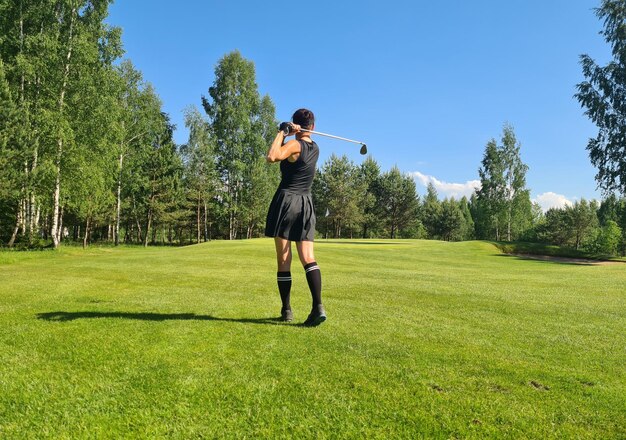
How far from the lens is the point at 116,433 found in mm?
2326

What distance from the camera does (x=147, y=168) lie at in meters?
46.2

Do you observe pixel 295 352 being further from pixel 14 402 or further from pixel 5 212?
pixel 5 212

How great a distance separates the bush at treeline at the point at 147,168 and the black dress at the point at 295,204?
20.0m

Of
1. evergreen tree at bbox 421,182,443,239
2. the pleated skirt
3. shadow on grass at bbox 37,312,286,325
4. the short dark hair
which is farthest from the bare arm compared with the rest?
evergreen tree at bbox 421,182,443,239

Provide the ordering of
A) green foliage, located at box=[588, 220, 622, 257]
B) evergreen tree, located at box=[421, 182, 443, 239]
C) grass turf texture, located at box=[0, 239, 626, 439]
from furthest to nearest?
evergreen tree, located at box=[421, 182, 443, 239], green foliage, located at box=[588, 220, 622, 257], grass turf texture, located at box=[0, 239, 626, 439]

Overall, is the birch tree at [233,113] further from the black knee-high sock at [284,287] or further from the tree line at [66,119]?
the black knee-high sock at [284,287]

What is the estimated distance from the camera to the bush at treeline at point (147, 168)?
74.3ft

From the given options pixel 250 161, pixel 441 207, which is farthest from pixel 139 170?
pixel 441 207

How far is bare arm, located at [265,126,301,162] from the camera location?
5059 millimetres

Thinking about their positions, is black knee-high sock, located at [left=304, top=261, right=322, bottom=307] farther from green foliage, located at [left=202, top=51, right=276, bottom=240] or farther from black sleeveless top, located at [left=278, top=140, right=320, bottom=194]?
green foliage, located at [left=202, top=51, right=276, bottom=240]

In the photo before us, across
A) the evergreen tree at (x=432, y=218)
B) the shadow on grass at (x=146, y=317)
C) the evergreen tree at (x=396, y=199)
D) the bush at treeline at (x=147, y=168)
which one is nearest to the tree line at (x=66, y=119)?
the bush at treeline at (x=147, y=168)

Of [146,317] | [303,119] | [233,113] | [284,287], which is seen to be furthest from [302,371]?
[233,113]

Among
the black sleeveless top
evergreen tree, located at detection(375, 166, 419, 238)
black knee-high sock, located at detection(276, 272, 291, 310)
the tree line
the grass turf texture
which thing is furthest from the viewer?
evergreen tree, located at detection(375, 166, 419, 238)

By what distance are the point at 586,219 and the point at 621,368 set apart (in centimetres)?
8447
